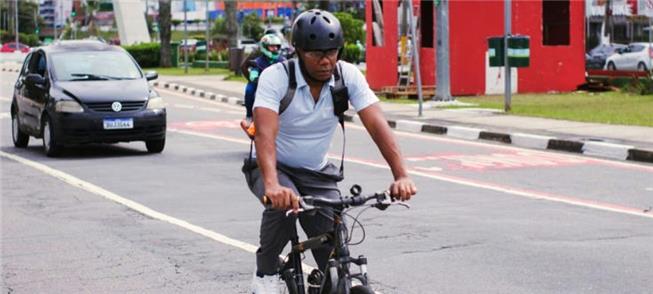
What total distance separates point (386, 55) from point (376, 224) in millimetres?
20709

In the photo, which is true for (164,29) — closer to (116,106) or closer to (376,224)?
(116,106)

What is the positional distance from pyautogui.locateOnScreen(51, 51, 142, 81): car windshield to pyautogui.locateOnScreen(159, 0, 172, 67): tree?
35401mm

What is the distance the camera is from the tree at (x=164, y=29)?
52.7 meters

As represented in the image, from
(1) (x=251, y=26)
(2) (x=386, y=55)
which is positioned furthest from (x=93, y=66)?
(1) (x=251, y=26)

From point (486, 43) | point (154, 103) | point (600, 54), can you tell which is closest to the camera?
point (154, 103)

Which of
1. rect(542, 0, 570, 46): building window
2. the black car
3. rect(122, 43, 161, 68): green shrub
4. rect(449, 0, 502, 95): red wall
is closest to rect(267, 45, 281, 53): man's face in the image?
the black car

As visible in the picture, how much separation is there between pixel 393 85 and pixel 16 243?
2111 centimetres

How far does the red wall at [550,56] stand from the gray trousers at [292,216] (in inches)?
931

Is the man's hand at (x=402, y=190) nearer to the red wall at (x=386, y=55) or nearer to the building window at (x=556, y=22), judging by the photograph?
the red wall at (x=386, y=55)

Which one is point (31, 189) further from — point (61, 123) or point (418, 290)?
point (418, 290)

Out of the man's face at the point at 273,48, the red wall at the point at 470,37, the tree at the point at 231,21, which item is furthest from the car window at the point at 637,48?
the man's face at the point at 273,48

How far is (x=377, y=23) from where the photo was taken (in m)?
30.7

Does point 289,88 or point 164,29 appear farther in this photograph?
point 164,29

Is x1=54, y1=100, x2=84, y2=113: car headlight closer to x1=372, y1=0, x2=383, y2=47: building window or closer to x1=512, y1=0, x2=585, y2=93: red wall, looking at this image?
x1=512, y1=0, x2=585, y2=93: red wall
